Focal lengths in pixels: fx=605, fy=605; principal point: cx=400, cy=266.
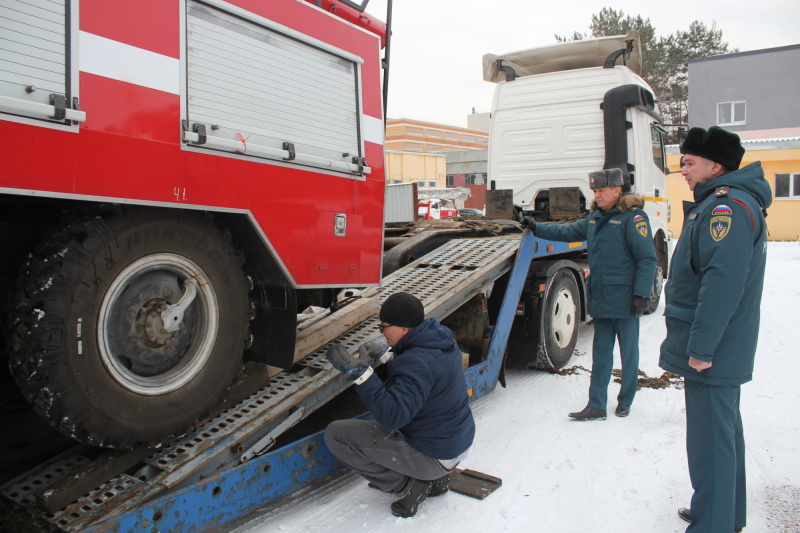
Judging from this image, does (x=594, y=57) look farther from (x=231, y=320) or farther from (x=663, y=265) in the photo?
(x=231, y=320)

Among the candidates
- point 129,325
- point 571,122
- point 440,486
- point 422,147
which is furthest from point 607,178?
point 422,147

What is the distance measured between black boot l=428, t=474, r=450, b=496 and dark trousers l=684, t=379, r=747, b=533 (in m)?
1.19

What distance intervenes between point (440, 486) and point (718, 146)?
218 cm

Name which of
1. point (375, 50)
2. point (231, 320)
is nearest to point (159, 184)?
point (231, 320)

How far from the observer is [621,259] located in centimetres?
451

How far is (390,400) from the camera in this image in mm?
2873

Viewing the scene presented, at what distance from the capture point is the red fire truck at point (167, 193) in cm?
213

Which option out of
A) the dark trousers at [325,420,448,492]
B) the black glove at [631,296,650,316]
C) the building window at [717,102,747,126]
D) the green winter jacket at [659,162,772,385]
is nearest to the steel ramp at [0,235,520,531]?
the dark trousers at [325,420,448,492]

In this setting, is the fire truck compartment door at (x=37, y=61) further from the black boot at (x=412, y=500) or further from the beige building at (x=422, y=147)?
the beige building at (x=422, y=147)

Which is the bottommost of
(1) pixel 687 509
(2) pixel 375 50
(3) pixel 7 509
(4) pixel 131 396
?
(1) pixel 687 509

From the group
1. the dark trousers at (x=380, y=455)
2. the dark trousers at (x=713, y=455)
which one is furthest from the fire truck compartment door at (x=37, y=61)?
the dark trousers at (x=713, y=455)

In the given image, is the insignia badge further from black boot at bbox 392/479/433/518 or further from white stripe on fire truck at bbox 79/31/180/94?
white stripe on fire truck at bbox 79/31/180/94

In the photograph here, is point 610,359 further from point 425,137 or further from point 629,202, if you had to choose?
point 425,137

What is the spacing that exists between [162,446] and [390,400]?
1041mm
